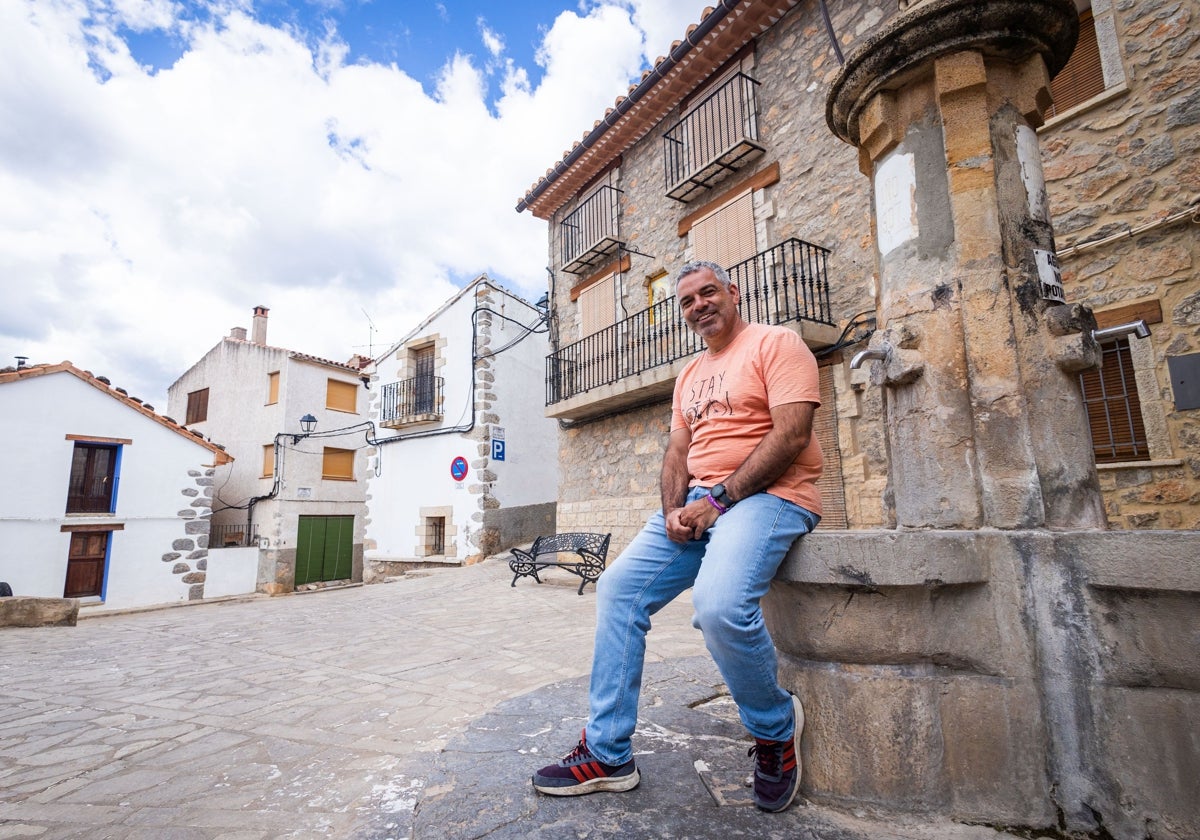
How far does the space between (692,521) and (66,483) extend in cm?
1455

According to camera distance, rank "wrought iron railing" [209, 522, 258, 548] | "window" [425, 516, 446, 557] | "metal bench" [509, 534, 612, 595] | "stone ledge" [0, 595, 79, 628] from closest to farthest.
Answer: "stone ledge" [0, 595, 79, 628] < "metal bench" [509, 534, 612, 595] < "window" [425, 516, 446, 557] < "wrought iron railing" [209, 522, 258, 548]

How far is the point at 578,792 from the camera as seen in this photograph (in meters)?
1.75

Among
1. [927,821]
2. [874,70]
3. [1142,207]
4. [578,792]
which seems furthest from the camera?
[1142,207]

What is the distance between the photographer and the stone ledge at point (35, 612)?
6469mm

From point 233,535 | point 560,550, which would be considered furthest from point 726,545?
point 233,535

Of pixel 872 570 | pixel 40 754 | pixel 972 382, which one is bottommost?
pixel 40 754

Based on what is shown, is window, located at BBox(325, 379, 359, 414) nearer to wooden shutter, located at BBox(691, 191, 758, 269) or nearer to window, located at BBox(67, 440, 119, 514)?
window, located at BBox(67, 440, 119, 514)

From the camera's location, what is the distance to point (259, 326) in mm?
20500

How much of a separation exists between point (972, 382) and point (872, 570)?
68 cm

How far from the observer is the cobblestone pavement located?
1.66 meters

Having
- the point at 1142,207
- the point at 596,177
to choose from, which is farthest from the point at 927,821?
the point at 596,177

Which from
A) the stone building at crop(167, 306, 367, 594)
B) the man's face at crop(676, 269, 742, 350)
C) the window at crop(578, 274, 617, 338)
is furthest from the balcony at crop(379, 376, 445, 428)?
the man's face at crop(676, 269, 742, 350)

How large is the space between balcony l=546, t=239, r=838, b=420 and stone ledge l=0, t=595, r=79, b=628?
6.90 meters

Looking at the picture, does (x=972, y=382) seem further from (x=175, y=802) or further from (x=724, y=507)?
(x=175, y=802)
